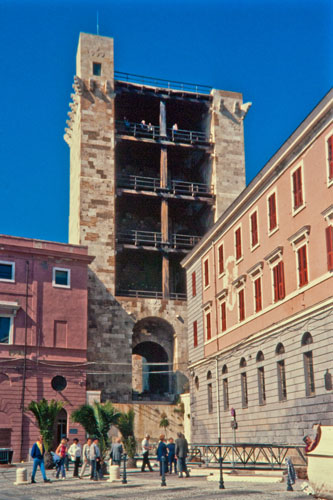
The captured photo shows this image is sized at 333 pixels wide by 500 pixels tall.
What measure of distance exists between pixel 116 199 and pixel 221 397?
2344 cm

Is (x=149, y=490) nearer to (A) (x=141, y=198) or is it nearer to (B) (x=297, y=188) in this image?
(B) (x=297, y=188)

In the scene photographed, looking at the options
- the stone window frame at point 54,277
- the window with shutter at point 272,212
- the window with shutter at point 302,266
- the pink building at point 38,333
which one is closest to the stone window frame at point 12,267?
the pink building at point 38,333

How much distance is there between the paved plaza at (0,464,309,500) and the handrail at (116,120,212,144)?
1409 inches

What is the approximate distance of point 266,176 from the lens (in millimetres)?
33531

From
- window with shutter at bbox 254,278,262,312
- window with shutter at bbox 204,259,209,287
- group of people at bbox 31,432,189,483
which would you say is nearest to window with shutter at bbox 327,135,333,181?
window with shutter at bbox 254,278,262,312

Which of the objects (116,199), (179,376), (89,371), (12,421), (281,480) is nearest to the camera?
(281,480)

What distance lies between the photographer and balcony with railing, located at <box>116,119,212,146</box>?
188 feet

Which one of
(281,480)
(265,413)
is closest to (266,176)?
(265,413)

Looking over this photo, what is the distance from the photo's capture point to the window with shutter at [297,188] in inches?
1184

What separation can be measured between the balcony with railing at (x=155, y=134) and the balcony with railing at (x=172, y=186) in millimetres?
3523

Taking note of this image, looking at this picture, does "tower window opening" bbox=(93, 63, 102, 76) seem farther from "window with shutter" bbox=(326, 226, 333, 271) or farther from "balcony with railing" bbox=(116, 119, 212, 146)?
"window with shutter" bbox=(326, 226, 333, 271)

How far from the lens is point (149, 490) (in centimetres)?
2111

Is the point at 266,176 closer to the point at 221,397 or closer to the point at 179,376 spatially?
the point at 221,397

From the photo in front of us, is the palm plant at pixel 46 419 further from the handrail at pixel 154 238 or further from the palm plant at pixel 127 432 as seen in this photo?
the handrail at pixel 154 238
